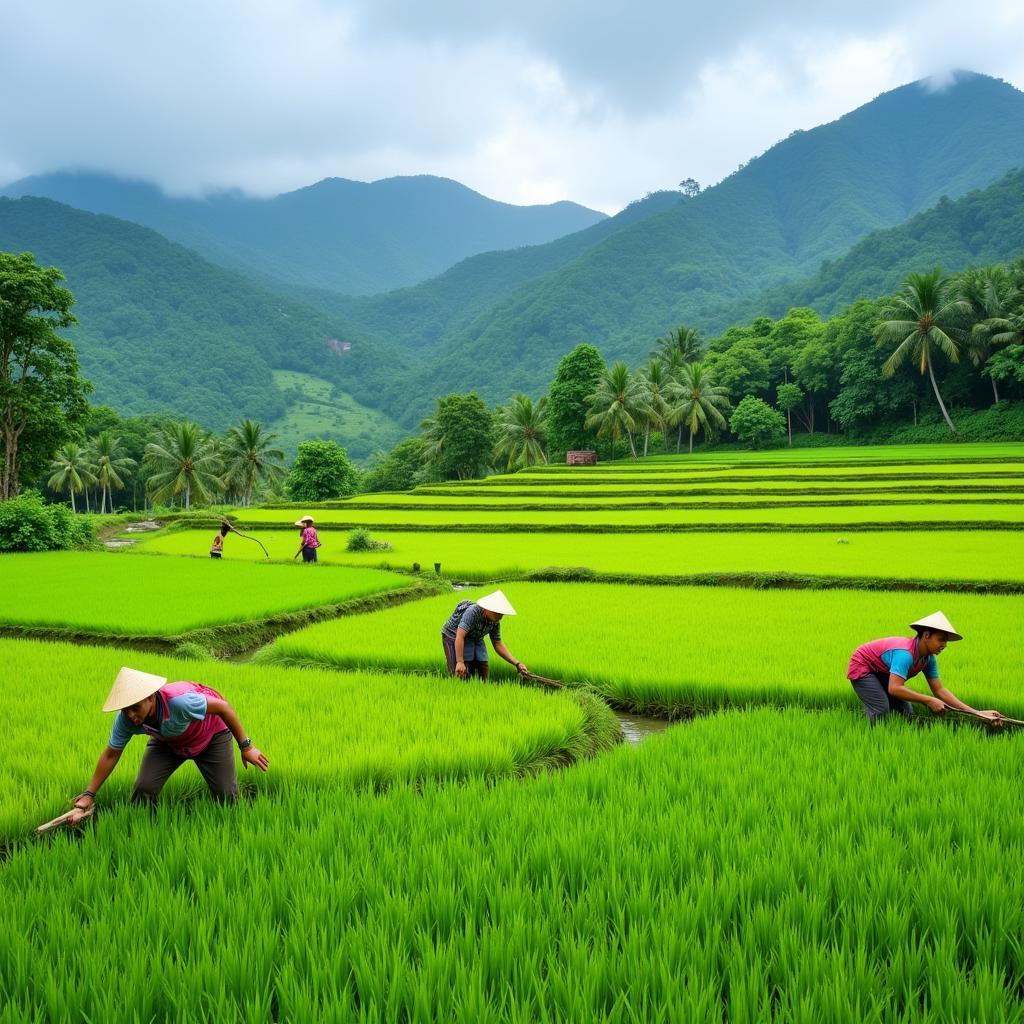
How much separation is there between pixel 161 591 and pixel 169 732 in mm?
10833

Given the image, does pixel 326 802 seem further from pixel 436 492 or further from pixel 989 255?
pixel 989 255

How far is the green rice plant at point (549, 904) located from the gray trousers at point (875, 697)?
1.05 m

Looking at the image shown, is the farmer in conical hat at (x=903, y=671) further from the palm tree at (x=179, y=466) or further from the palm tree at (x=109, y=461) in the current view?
the palm tree at (x=109, y=461)

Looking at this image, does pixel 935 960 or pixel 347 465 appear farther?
pixel 347 465

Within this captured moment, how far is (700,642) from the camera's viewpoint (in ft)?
30.2

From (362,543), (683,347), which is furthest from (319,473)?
(683,347)

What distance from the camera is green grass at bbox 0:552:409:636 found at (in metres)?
11.2

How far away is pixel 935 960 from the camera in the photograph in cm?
266

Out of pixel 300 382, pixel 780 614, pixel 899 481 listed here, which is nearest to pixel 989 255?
pixel 899 481

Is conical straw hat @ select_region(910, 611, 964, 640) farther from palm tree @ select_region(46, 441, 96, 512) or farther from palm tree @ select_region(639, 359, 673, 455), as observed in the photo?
palm tree @ select_region(46, 441, 96, 512)

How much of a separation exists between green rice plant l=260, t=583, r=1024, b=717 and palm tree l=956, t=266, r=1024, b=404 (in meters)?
38.1

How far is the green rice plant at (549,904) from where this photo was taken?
8.28 feet

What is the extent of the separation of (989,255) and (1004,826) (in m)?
99.3

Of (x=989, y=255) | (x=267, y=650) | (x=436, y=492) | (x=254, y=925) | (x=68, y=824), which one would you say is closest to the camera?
(x=254, y=925)
